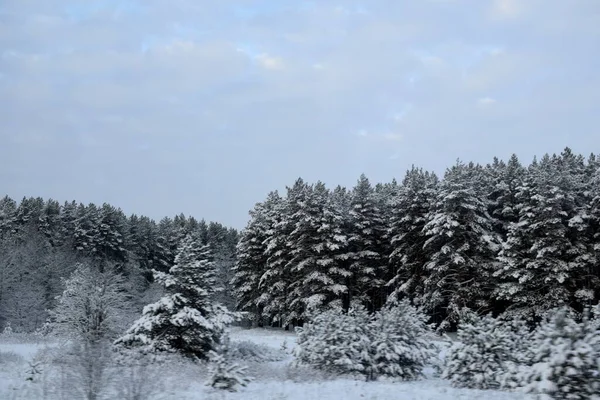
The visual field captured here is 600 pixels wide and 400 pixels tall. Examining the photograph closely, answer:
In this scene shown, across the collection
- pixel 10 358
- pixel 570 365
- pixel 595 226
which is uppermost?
pixel 595 226

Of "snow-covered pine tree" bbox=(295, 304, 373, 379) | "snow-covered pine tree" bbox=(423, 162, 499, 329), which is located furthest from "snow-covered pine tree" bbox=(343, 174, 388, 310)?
"snow-covered pine tree" bbox=(295, 304, 373, 379)

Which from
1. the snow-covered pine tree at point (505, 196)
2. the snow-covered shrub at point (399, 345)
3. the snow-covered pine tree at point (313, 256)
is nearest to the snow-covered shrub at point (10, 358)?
the snow-covered shrub at point (399, 345)

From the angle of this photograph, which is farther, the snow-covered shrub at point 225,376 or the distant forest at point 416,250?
the distant forest at point 416,250

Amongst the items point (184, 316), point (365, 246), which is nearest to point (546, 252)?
point (365, 246)

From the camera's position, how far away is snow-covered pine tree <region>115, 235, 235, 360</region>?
21906mm

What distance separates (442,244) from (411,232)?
12.2 feet

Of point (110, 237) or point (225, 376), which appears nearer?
point (225, 376)

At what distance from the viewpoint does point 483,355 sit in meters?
15.5

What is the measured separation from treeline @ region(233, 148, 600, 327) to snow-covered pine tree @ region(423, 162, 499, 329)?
0.10 metres

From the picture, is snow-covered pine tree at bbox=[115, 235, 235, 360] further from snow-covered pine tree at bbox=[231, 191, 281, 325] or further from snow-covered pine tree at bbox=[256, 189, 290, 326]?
snow-covered pine tree at bbox=[231, 191, 281, 325]

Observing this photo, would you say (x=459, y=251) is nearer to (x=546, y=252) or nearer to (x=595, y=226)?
(x=546, y=252)

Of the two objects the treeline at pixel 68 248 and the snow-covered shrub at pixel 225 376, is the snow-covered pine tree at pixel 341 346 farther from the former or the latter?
the treeline at pixel 68 248

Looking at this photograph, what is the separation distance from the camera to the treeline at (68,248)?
5047 centimetres

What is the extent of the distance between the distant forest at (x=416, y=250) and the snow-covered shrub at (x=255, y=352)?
3.55m
